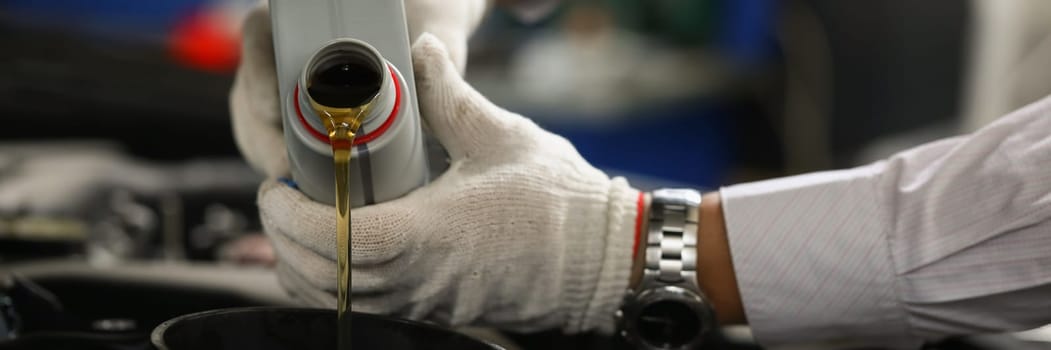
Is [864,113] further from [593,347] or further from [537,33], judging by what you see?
[593,347]

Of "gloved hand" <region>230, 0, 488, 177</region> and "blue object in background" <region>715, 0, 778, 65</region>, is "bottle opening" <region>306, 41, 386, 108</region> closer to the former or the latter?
"gloved hand" <region>230, 0, 488, 177</region>

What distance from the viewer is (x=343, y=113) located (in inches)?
20.7

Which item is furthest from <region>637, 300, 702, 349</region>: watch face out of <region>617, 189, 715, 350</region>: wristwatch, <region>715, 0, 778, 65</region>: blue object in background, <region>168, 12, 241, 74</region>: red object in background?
<region>715, 0, 778, 65</region>: blue object in background

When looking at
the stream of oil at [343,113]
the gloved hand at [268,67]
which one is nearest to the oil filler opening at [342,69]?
the stream of oil at [343,113]

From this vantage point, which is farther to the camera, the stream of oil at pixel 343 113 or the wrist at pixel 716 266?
the wrist at pixel 716 266

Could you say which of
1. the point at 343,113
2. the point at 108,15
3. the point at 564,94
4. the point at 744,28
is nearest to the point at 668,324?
the point at 343,113

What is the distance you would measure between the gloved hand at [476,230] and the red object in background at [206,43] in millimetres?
1113

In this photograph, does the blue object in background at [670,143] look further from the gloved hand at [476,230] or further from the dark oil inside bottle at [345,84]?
the dark oil inside bottle at [345,84]

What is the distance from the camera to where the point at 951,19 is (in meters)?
2.48

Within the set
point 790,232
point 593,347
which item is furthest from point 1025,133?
point 593,347

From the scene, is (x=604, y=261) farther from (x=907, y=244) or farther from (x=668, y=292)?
(x=907, y=244)

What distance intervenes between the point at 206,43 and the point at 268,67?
120cm

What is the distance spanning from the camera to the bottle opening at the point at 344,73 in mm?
523

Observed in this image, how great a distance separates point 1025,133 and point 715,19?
2316 mm
